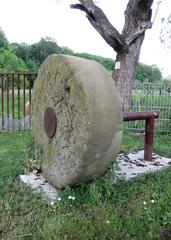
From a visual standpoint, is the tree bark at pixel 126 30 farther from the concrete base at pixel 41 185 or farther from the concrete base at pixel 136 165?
the concrete base at pixel 41 185

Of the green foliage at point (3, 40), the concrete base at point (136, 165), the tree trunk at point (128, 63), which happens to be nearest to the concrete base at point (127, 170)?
the concrete base at point (136, 165)

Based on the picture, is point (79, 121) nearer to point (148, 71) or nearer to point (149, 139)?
point (149, 139)

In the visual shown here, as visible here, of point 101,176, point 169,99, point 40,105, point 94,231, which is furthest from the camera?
point 169,99

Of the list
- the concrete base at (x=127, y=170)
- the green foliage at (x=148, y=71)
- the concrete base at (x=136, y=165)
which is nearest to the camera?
the concrete base at (x=127, y=170)

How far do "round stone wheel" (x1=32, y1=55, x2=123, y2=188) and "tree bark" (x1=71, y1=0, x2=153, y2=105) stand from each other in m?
5.35

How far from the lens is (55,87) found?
360 centimetres

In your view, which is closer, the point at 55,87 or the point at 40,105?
the point at 55,87

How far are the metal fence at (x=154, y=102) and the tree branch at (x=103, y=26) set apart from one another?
1.70m

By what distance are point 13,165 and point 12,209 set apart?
145cm

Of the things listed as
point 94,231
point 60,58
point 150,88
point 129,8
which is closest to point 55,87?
point 60,58

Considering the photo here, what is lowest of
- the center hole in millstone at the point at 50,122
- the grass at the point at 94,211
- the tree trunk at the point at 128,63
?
the grass at the point at 94,211

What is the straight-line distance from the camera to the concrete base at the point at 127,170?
356 cm

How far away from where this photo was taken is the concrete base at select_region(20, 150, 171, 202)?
3.56m

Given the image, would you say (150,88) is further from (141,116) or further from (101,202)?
(101,202)
